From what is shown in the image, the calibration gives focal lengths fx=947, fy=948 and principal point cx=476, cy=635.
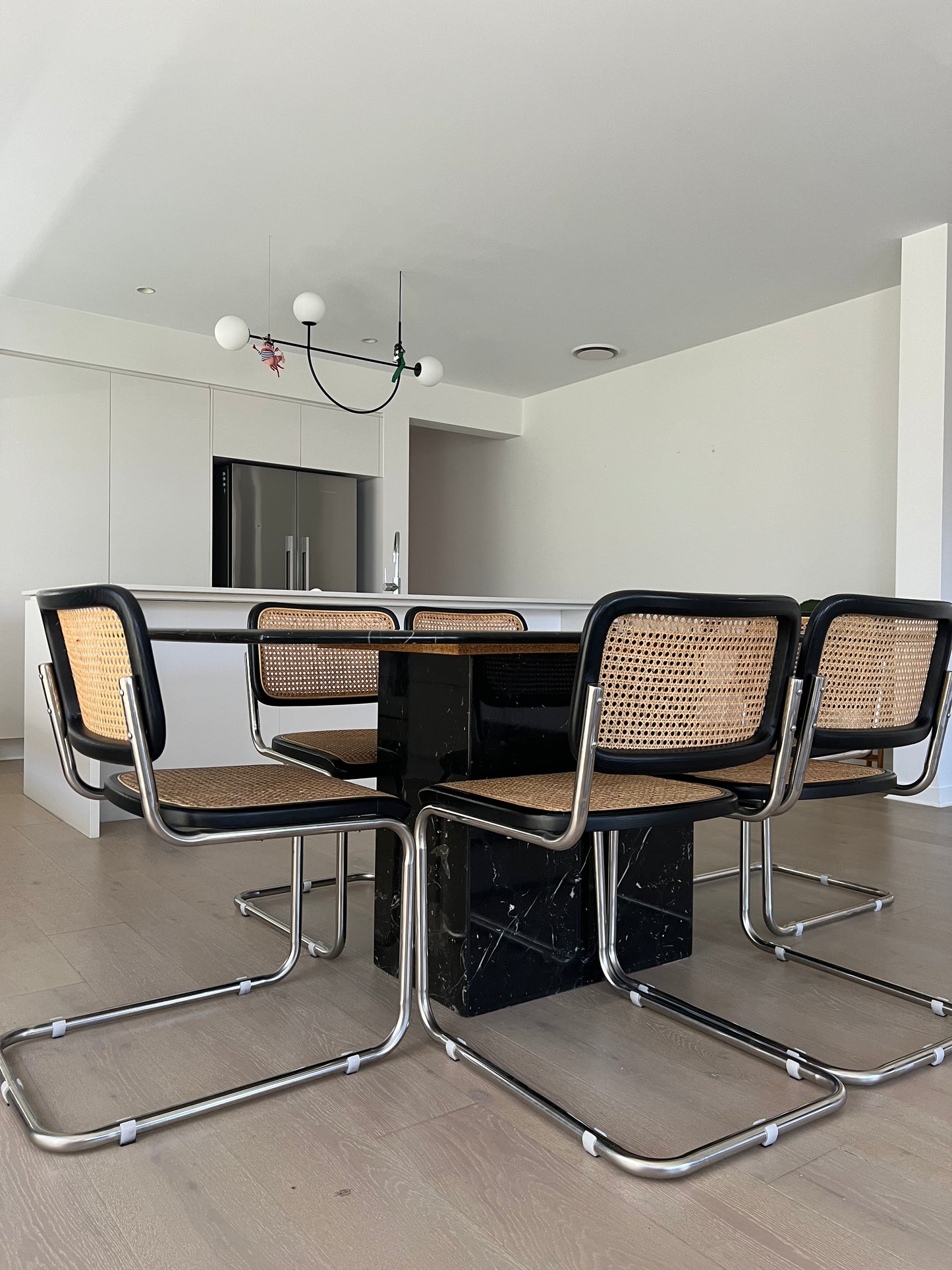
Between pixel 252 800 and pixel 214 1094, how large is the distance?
42 centimetres

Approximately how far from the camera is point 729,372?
5598 mm

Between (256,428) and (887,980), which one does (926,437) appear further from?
(256,428)

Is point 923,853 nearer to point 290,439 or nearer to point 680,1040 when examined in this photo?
point 680,1040

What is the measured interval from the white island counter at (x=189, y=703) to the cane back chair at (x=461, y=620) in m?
0.87

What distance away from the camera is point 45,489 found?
518cm

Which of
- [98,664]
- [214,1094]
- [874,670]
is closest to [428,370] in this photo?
[874,670]

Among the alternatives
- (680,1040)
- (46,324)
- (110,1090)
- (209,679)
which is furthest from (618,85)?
(46,324)

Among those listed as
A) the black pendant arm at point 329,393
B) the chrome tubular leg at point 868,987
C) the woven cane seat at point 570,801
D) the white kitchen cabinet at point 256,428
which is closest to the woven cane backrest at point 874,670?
the woven cane seat at point 570,801

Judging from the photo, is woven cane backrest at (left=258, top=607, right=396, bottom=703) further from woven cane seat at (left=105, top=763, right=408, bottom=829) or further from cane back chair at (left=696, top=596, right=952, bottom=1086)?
cane back chair at (left=696, top=596, right=952, bottom=1086)

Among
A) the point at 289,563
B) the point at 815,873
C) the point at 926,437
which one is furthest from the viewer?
the point at 289,563

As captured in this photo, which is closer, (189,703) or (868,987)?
(868,987)

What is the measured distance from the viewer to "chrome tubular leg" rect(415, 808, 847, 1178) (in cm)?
119

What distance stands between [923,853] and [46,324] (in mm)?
4935

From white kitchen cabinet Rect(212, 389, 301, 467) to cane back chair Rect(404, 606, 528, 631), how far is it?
137 inches
